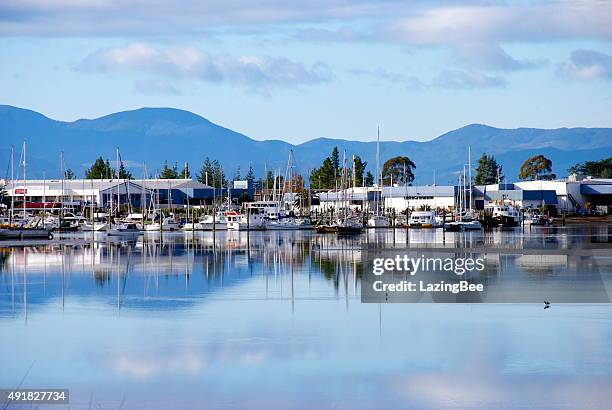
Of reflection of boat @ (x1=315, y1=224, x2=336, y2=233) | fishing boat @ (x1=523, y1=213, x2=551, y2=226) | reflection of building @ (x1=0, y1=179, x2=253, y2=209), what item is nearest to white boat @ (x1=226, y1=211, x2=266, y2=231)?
reflection of boat @ (x1=315, y1=224, x2=336, y2=233)

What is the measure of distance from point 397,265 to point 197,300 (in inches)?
612

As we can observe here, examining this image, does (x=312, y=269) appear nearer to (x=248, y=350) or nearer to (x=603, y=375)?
(x=248, y=350)

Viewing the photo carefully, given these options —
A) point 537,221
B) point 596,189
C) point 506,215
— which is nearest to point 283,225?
point 506,215

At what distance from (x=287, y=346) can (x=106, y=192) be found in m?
121

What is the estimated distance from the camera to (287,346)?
25.3m

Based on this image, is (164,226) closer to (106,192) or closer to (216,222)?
(216,222)

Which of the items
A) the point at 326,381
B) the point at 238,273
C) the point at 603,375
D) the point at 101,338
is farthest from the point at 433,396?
the point at 238,273

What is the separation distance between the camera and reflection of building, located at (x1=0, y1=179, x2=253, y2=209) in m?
142

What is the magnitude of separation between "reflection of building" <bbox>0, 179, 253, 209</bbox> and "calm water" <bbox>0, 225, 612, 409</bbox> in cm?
9508

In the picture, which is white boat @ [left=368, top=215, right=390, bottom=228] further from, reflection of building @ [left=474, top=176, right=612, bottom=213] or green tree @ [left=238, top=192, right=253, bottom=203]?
green tree @ [left=238, top=192, right=253, bottom=203]

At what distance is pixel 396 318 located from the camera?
3006 cm

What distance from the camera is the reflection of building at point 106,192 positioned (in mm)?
142125

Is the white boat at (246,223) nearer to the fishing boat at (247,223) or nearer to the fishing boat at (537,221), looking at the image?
the fishing boat at (247,223)

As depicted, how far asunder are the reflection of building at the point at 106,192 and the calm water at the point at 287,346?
Answer: 95076mm
